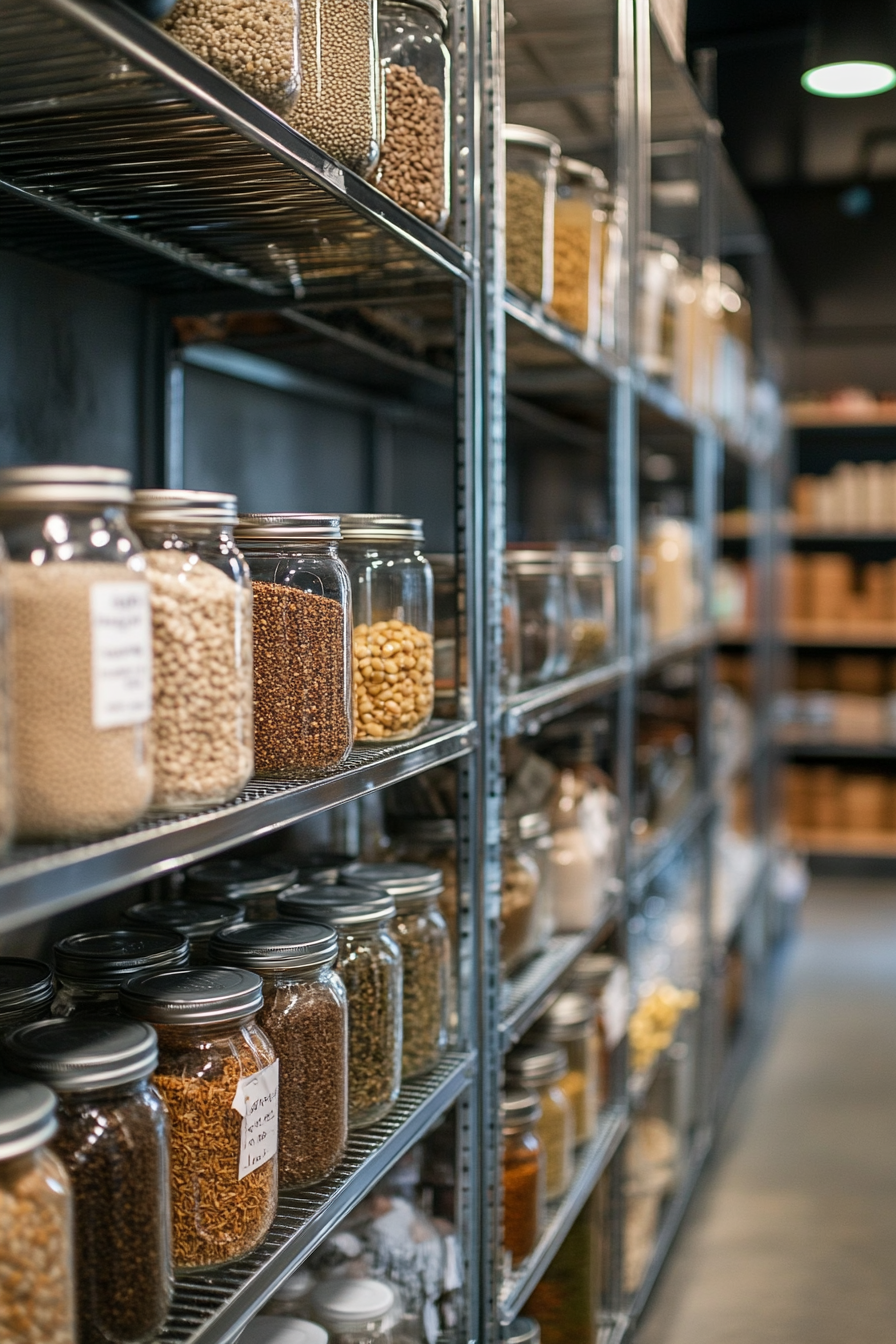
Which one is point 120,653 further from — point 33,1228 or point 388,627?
point 388,627

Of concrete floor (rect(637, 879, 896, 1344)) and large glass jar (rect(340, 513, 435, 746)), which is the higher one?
large glass jar (rect(340, 513, 435, 746))

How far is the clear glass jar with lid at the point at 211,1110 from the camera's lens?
1027 mm

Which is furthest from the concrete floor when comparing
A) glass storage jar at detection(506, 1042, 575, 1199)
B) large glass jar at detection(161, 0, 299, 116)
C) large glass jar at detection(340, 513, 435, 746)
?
large glass jar at detection(161, 0, 299, 116)

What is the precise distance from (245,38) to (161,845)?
0.66 m

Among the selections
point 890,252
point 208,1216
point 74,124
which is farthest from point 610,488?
point 890,252

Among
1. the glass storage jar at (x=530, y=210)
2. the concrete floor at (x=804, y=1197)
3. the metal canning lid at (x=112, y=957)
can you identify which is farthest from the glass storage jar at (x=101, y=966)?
the concrete floor at (x=804, y=1197)

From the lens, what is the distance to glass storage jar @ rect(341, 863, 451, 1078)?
1477mm

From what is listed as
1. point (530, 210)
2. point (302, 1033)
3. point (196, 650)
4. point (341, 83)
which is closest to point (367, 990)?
point (302, 1033)

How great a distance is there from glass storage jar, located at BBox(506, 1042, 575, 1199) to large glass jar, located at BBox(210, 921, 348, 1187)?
0.74 metres

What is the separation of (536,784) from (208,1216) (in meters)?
1.19

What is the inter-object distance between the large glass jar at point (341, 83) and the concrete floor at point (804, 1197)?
218 centimetres

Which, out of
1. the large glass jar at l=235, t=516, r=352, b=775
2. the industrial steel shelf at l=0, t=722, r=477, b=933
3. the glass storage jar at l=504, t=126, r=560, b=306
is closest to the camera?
the industrial steel shelf at l=0, t=722, r=477, b=933

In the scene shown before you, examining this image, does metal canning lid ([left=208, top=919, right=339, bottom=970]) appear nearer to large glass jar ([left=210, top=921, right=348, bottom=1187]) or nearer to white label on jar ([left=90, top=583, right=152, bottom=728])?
large glass jar ([left=210, top=921, right=348, bottom=1187])

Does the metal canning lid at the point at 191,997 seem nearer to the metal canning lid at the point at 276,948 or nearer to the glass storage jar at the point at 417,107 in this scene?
the metal canning lid at the point at 276,948
